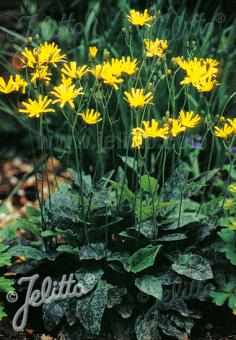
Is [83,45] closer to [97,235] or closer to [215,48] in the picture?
[215,48]

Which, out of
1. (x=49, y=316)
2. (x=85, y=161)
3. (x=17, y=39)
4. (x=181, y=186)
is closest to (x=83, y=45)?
(x=17, y=39)

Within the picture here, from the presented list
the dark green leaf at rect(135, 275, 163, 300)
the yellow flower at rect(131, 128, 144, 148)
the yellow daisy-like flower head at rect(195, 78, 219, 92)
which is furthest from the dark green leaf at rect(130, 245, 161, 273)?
the yellow daisy-like flower head at rect(195, 78, 219, 92)

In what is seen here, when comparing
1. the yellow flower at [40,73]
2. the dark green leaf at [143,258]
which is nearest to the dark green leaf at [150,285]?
the dark green leaf at [143,258]

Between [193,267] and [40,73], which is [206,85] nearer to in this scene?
[40,73]

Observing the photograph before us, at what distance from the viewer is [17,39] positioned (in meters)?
4.05

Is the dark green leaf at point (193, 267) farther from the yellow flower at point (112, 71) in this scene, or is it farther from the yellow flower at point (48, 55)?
the yellow flower at point (48, 55)

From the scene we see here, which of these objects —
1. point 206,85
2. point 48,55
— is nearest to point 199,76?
point 206,85

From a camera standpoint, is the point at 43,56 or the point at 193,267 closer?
the point at 43,56

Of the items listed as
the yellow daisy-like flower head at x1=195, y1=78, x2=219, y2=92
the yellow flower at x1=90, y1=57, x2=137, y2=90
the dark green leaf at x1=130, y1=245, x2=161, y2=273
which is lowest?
the dark green leaf at x1=130, y1=245, x2=161, y2=273

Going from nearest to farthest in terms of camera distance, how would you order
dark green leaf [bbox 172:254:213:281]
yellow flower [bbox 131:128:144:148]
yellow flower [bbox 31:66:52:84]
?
yellow flower [bbox 131:128:144:148] → yellow flower [bbox 31:66:52:84] → dark green leaf [bbox 172:254:213:281]

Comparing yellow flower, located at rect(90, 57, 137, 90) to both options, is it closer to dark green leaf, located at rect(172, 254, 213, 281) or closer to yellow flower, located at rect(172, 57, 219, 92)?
yellow flower, located at rect(172, 57, 219, 92)

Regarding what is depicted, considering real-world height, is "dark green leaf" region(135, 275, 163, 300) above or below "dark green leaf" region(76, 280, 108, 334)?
above

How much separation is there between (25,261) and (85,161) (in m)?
0.95

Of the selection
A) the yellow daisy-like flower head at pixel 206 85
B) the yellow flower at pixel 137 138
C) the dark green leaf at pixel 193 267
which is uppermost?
the yellow daisy-like flower head at pixel 206 85
